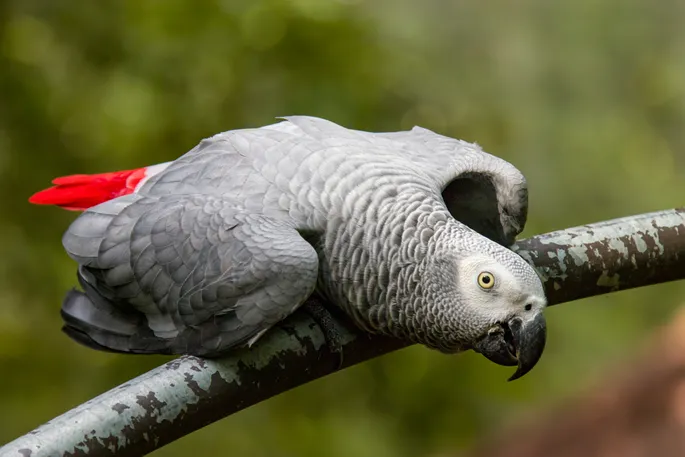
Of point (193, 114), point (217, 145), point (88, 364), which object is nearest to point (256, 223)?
point (217, 145)

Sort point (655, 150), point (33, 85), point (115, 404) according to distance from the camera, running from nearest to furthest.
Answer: point (115, 404) < point (33, 85) < point (655, 150)

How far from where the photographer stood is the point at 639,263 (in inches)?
48.6

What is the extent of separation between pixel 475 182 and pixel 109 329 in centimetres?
69

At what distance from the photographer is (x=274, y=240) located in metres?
1.13

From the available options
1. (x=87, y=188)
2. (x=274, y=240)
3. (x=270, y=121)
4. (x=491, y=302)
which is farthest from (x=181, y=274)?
(x=270, y=121)

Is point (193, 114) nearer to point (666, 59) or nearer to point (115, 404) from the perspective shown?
point (115, 404)

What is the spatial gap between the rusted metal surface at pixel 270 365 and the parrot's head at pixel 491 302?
0.12 m

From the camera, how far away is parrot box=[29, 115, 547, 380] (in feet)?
3.65

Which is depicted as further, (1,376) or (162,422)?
(1,376)

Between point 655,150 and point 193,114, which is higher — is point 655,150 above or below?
below

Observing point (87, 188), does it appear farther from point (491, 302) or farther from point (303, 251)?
point (491, 302)

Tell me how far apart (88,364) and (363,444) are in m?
0.85

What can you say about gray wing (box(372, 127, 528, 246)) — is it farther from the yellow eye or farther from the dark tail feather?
the dark tail feather

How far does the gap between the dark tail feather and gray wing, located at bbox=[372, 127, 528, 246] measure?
55cm
